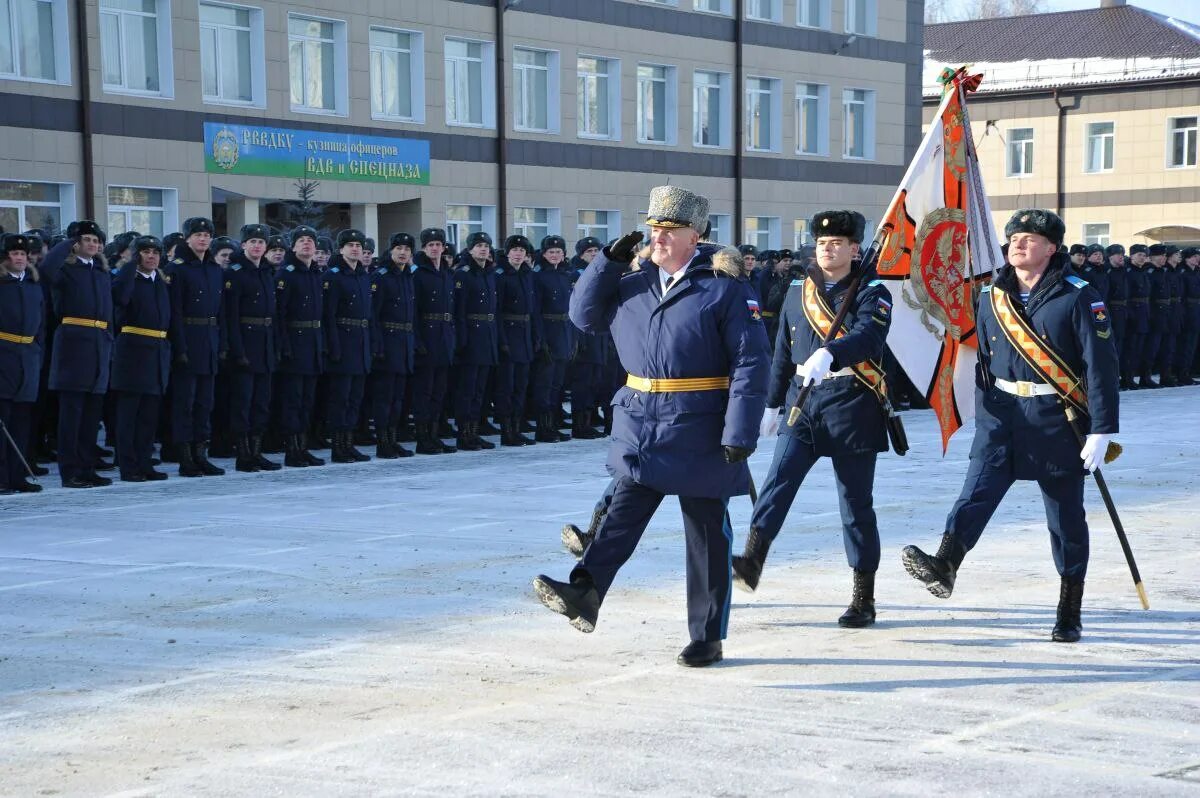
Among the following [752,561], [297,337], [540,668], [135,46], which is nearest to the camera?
[540,668]

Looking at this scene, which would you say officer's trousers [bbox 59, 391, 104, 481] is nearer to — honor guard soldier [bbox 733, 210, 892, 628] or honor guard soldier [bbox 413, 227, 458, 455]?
honor guard soldier [bbox 413, 227, 458, 455]

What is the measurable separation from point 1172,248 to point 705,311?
2203 cm

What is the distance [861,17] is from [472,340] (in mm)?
24425

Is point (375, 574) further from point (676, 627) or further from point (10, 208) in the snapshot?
point (10, 208)

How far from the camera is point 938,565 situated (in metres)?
7.67

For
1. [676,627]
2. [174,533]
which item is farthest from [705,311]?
[174,533]

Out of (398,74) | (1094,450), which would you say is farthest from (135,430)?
(398,74)

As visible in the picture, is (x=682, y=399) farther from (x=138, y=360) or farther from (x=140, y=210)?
(x=140, y=210)

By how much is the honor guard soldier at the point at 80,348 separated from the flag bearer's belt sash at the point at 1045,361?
8.25 metres

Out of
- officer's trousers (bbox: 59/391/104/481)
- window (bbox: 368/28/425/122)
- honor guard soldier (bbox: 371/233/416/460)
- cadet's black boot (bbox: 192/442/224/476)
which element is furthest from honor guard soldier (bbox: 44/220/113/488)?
window (bbox: 368/28/425/122)

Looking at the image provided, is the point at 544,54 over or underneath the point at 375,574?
over

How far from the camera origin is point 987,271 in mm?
9555

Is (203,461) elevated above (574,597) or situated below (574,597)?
below

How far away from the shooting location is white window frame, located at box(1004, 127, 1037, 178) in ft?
175
